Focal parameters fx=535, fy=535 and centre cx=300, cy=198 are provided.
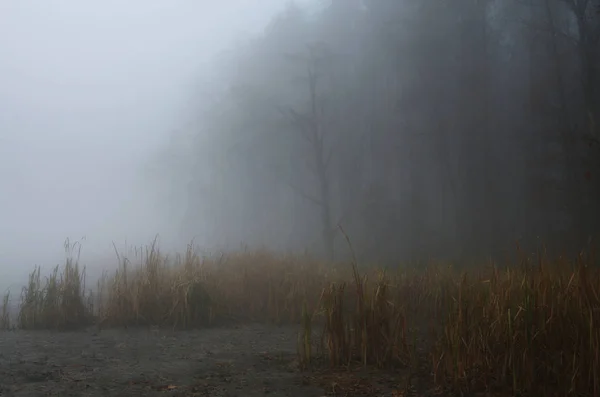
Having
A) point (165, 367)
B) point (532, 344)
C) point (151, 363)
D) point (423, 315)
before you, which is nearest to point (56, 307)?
point (151, 363)

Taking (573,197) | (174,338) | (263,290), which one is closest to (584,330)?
(174,338)

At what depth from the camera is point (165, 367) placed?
3158 mm

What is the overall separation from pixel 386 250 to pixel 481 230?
1.93 metres

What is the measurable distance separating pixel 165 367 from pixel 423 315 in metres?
2.18

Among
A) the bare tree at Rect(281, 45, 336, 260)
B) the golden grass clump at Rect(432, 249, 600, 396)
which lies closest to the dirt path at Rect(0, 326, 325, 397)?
the golden grass clump at Rect(432, 249, 600, 396)

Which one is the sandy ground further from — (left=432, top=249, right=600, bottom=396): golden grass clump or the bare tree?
the bare tree

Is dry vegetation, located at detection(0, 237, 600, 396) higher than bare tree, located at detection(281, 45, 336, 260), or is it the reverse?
bare tree, located at detection(281, 45, 336, 260)

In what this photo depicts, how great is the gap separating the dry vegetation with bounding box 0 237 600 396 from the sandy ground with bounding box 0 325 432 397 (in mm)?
256

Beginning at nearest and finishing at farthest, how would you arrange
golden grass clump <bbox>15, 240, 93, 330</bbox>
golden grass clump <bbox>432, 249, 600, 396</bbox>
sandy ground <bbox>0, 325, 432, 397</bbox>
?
golden grass clump <bbox>432, 249, 600, 396</bbox> < sandy ground <bbox>0, 325, 432, 397</bbox> < golden grass clump <bbox>15, 240, 93, 330</bbox>

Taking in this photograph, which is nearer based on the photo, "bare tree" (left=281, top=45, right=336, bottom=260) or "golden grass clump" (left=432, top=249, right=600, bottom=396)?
"golden grass clump" (left=432, top=249, right=600, bottom=396)

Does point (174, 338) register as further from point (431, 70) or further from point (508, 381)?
point (431, 70)

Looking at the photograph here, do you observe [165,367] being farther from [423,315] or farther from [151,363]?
[423,315]

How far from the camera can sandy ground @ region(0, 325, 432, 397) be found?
8.60 ft

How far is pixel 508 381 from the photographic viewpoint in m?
2.54
